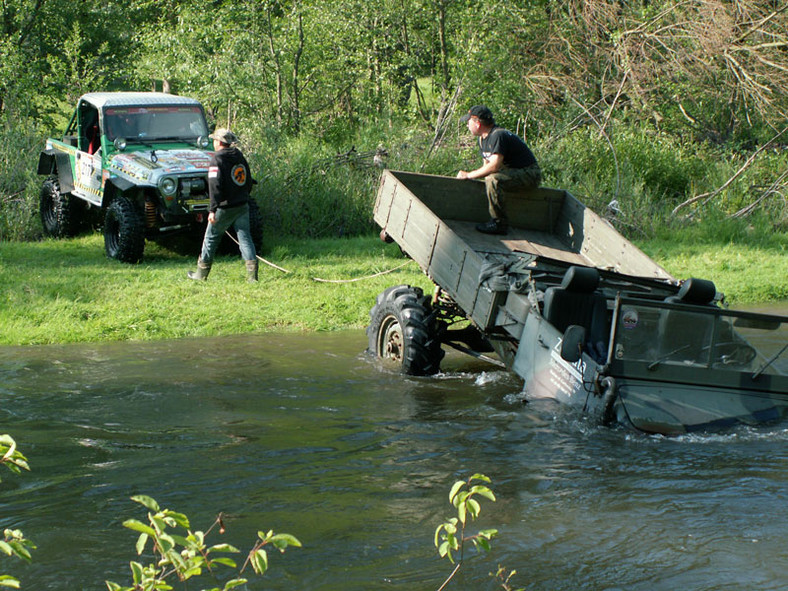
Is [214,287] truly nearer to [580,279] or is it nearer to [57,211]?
[57,211]

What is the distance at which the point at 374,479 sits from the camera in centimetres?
664

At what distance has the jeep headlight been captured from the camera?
14.1m

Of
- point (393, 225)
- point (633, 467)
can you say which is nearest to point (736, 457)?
point (633, 467)

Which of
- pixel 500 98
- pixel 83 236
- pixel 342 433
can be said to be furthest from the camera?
pixel 500 98

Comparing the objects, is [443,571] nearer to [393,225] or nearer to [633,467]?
[633,467]

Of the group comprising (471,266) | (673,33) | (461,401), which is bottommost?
(461,401)

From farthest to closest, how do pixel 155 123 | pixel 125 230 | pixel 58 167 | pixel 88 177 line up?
1. pixel 58 167
2. pixel 88 177
3. pixel 155 123
4. pixel 125 230

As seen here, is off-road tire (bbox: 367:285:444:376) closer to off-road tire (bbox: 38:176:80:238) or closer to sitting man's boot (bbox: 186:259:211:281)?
sitting man's boot (bbox: 186:259:211:281)

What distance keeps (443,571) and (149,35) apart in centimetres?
2176

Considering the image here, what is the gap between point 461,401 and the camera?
8.90 m

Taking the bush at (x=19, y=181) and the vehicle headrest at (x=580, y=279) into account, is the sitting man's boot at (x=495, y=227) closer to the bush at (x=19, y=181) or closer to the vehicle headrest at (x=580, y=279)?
the vehicle headrest at (x=580, y=279)

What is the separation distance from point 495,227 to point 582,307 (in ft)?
10.7

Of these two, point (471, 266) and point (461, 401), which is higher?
point (471, 266)

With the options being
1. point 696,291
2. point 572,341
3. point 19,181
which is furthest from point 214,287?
point 572,341
